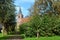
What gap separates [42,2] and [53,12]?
333 centimetres

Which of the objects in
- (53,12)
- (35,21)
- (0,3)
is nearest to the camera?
(0,3)

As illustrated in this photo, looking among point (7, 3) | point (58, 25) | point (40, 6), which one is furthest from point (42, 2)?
point (7, 3)

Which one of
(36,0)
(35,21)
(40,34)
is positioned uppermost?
(36,0)

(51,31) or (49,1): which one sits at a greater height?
(49,1)

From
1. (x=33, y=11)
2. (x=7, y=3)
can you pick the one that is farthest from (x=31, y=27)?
(x=33, y=11)

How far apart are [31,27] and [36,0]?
14320 millimetres

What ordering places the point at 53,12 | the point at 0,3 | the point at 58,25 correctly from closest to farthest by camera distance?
the point at 0,3 < the point at 58,25 < the point at 53,12

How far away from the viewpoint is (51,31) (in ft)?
97.9

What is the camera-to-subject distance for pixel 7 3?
2372 centimetres

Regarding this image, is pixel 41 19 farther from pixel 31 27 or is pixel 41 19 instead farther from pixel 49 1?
pixel 49 1

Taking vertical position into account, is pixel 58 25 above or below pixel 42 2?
below

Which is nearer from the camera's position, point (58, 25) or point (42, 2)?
point (58, 25)

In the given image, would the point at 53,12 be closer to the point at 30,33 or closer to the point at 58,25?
the point at 58,25

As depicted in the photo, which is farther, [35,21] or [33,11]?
[33,11]
